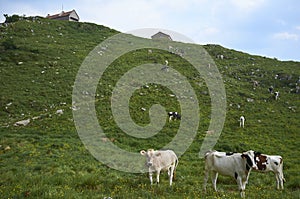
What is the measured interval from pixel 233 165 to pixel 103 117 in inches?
695

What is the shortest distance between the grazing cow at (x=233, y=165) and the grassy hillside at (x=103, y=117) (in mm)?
704

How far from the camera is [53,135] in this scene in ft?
75.8

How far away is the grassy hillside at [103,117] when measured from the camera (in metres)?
12.8

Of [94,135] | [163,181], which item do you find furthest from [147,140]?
[163,181]

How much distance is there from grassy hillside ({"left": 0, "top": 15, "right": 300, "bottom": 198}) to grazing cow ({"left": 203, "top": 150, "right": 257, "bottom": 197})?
0.70 m

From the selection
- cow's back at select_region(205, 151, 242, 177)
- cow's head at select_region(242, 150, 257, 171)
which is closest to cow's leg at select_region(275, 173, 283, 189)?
cow's head at select_region(242, 150, 257, 171)

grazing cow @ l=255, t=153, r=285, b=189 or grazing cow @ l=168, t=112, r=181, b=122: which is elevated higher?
grazing cow @ l=168, t=112, r=181, b=122

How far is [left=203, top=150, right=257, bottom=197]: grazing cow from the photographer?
12148 mm

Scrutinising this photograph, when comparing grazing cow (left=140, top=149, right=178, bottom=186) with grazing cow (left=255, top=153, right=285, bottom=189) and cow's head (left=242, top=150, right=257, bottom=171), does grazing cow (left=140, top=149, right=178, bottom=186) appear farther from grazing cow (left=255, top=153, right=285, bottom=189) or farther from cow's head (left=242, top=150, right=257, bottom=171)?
grazing cow (left=255, top=153, right=285, bottom=189)

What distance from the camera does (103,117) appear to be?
28328mm

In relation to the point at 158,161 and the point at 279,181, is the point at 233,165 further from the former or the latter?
the point at 279,181

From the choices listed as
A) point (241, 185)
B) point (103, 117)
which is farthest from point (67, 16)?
point (241, 185)

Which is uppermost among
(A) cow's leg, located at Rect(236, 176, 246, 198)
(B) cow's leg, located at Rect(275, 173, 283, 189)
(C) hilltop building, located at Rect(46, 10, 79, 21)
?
(C) hilltop building, located at Rect(46, 10, 79, 21)

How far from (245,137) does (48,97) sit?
20.0 m
